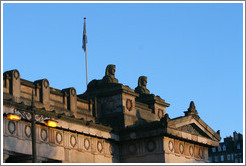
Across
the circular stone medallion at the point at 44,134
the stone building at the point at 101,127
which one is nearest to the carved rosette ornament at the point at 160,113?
the stone building at the point at 101,127

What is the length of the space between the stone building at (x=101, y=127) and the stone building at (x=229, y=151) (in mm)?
75991

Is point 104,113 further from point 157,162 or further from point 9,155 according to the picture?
point 9,155

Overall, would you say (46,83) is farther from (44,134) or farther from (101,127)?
(101,127)

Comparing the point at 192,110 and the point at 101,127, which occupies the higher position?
the point at 192,110

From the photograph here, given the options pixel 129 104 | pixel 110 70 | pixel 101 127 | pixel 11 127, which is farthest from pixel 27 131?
pixel 110 70

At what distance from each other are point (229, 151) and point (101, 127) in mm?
87705

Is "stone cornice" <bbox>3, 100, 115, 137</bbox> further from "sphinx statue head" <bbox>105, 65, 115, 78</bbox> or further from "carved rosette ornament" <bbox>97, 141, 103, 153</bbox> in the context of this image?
"sphinx statue head" <bbox>105, 65, 115, 78</bbox>

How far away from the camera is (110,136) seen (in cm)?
5150

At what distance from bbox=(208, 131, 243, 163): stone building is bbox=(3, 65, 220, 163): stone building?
76.0 m

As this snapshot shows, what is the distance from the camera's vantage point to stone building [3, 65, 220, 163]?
4458cm

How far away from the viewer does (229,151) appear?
13488 centimetres

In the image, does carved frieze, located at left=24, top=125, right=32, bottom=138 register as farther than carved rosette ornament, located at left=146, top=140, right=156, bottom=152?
No

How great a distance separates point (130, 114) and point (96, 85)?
3.58m

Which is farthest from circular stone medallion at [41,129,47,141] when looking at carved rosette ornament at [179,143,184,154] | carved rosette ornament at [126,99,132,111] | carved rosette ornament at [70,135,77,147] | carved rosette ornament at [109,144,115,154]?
carved rosette ornament at [179,143,184,154]
